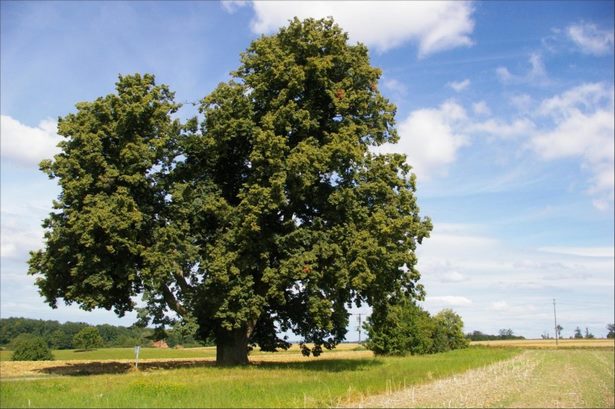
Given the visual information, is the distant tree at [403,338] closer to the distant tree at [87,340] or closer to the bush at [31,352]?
the bush at [31,352]

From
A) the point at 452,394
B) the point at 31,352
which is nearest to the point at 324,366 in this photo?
the point at 452,394

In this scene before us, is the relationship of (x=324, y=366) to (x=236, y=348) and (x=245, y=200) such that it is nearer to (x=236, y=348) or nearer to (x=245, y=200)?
(x=236, y=348)

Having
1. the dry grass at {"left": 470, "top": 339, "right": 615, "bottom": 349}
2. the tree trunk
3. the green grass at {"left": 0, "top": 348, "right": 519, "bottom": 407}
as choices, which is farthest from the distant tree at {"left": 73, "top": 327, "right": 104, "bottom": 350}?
the green grass at {"left": 0, "top": 348, "right": 519, "bottom": 407}

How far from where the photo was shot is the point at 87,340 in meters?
83.1

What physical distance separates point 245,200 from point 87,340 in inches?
2719

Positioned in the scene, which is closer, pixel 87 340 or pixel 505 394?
pixel 505 394

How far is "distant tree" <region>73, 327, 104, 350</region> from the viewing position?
268 feet

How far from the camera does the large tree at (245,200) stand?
25.1m

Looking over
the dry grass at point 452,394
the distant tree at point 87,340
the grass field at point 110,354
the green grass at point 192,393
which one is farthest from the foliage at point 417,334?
the distant tree at point 87,340

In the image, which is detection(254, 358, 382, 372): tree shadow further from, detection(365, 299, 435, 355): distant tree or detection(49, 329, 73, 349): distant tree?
detection(49, 329, 73, 349): distant tree

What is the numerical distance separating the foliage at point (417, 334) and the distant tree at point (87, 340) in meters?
46.1

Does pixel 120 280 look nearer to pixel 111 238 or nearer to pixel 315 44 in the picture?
pixel 111 238

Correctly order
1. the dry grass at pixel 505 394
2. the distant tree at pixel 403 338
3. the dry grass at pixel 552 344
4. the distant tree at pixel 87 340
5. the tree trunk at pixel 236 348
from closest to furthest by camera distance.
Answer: the dry grass at pixel 505 394
the tree trunk at pixel 236 348
the distant tree at pixel 403 338
the distant tree at pixel 87 340
the dry grass at pixel 552 344

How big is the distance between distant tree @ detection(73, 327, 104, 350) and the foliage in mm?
46062
